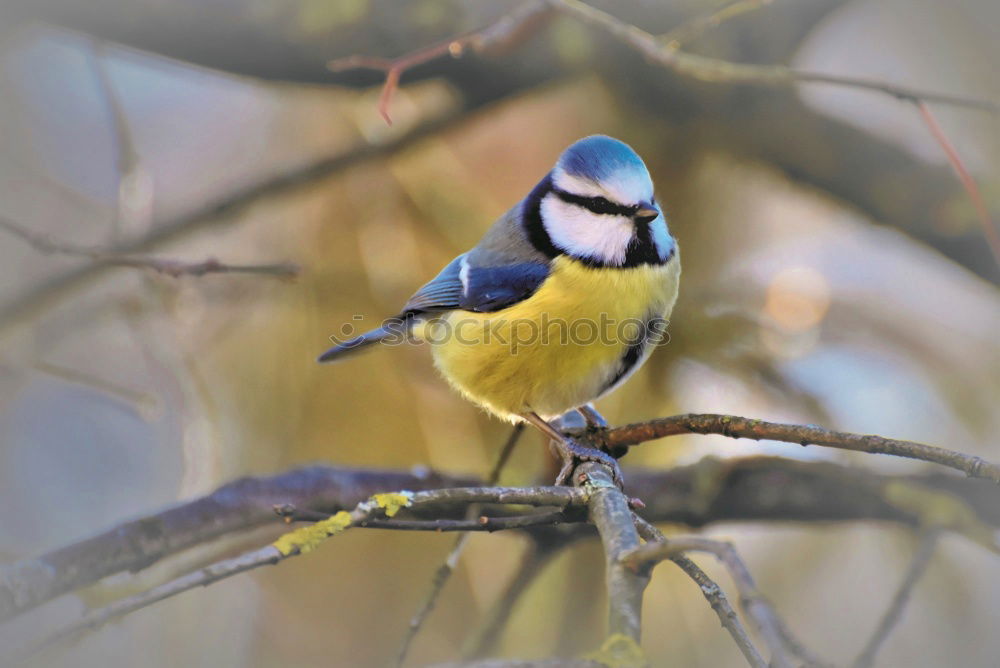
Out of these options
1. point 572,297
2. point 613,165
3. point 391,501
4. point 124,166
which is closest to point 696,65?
point 613,165

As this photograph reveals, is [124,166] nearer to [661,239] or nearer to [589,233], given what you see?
[589,233]

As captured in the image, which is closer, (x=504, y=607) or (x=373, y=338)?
(x=504, y=607)

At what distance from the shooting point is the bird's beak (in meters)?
1.60

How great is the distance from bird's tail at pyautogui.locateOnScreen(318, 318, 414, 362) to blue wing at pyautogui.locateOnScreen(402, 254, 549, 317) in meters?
0.03

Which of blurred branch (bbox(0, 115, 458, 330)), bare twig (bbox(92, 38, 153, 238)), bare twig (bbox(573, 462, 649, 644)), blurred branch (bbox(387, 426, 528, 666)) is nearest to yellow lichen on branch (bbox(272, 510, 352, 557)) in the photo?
blurred branch (bbox(387, 426, 528, 666))

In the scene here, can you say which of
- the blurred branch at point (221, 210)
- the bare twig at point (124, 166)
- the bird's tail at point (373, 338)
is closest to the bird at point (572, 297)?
the bird's tail at point (373, 338)

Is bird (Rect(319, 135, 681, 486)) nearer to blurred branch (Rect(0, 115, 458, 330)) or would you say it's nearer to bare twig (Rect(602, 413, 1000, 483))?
bare twig (Rect(602, 413, 1000, 483))

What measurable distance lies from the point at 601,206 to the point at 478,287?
0.35 m

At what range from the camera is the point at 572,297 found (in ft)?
5.43

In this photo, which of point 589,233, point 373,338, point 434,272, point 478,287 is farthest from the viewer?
point 434,272

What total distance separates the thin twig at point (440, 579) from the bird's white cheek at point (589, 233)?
1.26 feet

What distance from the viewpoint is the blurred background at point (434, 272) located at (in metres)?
2.20

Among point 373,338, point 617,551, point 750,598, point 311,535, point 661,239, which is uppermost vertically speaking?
point 373,338

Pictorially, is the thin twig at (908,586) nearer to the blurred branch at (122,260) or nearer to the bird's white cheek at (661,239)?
the bird's white cheek at (661,239)
